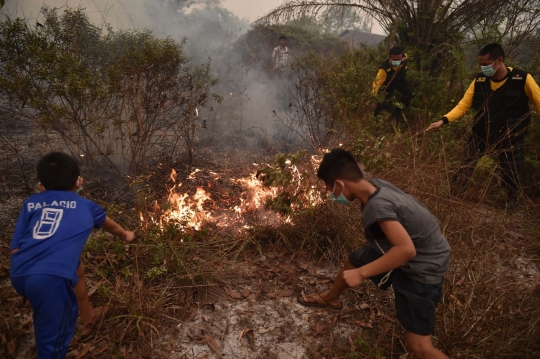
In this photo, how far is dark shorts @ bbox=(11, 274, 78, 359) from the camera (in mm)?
2006

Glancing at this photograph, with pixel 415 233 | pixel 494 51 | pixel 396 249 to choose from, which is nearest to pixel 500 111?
pixel 494 51

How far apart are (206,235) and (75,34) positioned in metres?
3.54

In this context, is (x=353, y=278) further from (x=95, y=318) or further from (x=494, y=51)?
(x=494, y=51)

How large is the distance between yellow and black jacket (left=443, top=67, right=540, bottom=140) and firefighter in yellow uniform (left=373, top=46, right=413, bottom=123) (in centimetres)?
137

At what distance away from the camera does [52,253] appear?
2.07 m

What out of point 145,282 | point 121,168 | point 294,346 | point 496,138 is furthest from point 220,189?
point 496,138

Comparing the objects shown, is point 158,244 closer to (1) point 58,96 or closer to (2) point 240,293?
(2) point 240,293

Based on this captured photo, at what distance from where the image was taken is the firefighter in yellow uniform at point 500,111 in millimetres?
4105

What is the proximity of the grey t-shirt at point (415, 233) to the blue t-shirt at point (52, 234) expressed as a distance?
1833 mm

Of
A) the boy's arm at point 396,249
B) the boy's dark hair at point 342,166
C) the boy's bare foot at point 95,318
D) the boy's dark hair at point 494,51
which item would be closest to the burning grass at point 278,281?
the boy's bare foot at point 95,318

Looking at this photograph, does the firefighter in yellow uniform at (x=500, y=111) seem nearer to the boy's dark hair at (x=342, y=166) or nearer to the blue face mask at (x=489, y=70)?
the blue face mask at (x=489, y=70)

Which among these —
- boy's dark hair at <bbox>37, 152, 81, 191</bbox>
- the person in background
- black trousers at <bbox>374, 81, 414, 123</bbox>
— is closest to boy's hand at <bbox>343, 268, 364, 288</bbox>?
boy's dark hair at <bbox>37, 152, 81, 191</bbox>

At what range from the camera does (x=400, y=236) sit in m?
2.01

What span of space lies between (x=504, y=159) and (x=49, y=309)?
519cm
